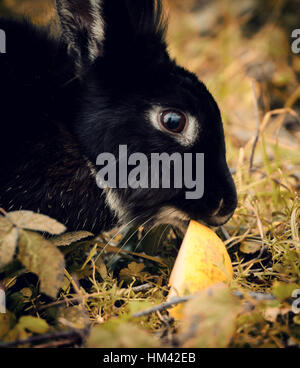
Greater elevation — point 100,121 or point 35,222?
point 100,121

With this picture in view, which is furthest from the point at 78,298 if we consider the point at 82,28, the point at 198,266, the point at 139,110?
the point at 82,28

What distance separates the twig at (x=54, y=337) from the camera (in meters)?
1.13

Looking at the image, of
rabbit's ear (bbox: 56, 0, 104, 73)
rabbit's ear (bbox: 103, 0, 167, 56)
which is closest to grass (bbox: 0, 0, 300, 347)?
rabbit's ear (bbox: 103, 0, 167, 56)

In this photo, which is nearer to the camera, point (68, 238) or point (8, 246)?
point (8, 246)

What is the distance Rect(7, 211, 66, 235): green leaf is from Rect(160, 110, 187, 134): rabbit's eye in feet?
2.25

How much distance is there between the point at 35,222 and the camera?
1286 mm

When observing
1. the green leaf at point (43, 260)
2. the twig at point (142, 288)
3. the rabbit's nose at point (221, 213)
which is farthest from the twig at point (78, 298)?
the rabbit's nose at point (221, 213)

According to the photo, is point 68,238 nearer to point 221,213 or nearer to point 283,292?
point 221,213

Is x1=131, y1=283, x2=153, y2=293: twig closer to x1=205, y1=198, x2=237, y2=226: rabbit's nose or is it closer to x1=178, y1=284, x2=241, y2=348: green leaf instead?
x1=205, y1=198, x2=237, y2=226: rabbit's nose

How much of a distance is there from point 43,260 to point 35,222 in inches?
5.1

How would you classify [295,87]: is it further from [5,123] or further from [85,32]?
[5,123]

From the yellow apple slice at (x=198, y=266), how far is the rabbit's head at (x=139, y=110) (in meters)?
0.19

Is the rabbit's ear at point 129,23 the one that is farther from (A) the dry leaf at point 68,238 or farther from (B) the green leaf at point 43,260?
(B) the green leaf at point 43,260

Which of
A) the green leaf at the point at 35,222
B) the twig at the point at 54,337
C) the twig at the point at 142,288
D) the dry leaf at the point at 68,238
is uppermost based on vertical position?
the green leaf at the point at 35,222
